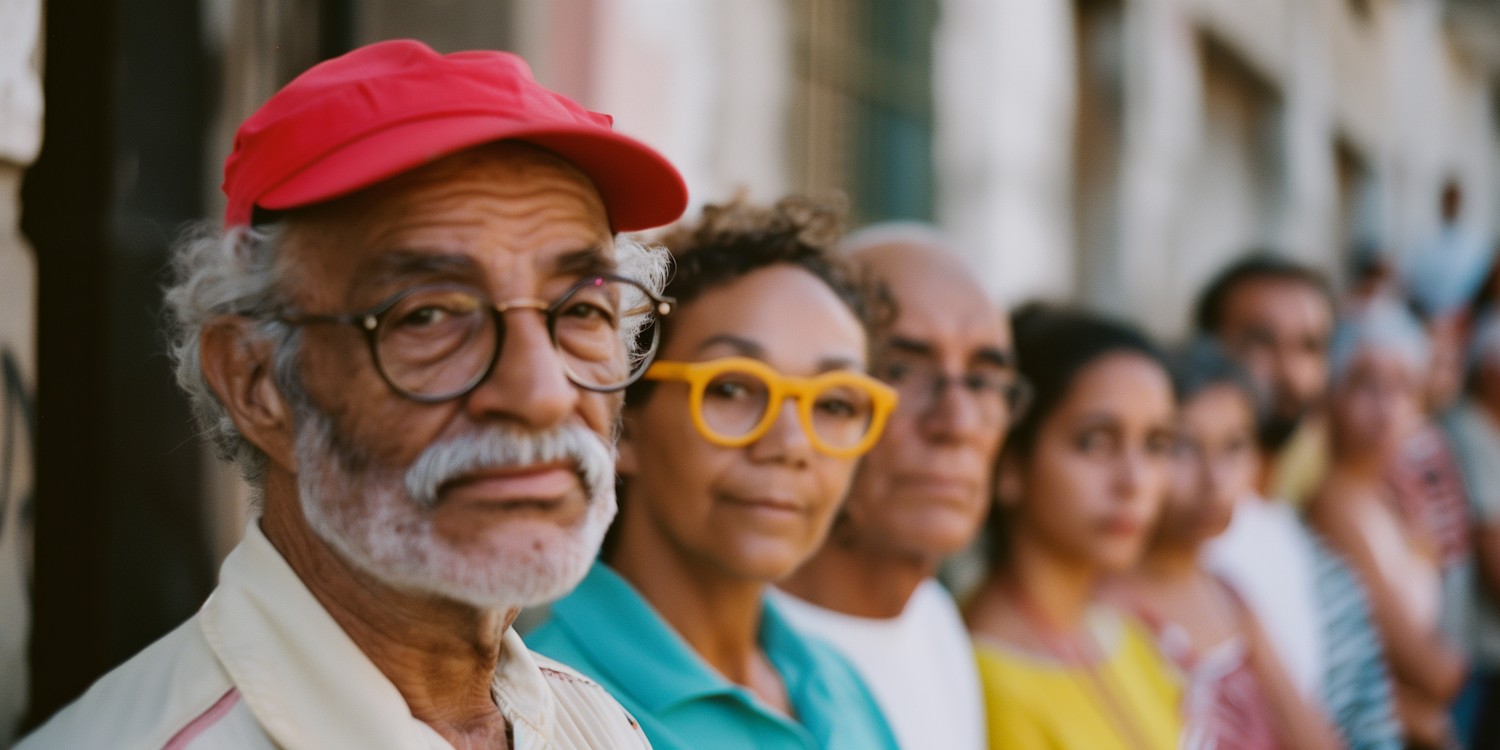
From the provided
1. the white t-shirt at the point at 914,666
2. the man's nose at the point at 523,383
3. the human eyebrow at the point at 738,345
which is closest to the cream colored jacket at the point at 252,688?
the man's nose at the point at 523,383

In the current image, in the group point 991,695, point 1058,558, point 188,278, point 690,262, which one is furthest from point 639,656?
point 1058,558

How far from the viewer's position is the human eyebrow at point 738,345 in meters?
1.88

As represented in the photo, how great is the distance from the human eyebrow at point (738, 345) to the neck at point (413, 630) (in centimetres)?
61

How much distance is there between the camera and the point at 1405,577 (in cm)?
498

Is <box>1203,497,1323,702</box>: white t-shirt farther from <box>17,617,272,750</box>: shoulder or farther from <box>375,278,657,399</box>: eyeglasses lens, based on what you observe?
<box>17,617,272,750</box>: shoulder

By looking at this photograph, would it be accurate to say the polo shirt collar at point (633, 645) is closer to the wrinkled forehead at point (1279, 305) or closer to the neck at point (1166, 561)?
the neck at point (1166, 561)

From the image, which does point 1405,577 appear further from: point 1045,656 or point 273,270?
point 273,270

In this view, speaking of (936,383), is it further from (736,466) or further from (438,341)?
(438,341)

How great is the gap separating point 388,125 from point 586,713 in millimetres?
734

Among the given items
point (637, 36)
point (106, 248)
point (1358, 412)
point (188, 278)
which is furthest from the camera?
point (1358, 412)

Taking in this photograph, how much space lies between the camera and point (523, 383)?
126 centimetres

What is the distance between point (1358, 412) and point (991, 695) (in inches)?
118

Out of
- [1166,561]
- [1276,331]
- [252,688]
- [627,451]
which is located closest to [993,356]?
[627,451]

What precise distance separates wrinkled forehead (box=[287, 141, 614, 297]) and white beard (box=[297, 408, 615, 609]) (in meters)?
0.17
